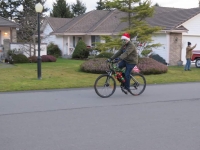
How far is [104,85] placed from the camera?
9047 millimetres

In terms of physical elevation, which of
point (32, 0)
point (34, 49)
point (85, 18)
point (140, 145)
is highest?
point (32, 0)

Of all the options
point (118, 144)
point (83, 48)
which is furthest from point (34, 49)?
point (118, 144)

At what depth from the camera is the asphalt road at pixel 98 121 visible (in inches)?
193

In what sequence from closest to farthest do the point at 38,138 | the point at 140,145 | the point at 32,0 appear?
the point at 140,145
the point at 38,138
the point at 32,0

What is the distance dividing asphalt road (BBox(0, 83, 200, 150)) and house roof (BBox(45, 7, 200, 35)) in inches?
554

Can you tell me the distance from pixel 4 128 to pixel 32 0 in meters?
47.2

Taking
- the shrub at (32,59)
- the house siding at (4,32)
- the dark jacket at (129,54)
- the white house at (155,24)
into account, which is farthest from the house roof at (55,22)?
the dark jacket at (129,54)

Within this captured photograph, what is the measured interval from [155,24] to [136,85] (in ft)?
50.4

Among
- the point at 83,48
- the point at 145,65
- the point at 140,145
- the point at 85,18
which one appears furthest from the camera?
the point at 85,18

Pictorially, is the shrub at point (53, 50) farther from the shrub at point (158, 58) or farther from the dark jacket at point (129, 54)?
the dark jacket at point (129, 54)

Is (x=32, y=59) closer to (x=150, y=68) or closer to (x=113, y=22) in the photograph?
(x=150, y=68)

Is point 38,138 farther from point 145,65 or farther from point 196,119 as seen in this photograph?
point 145,65

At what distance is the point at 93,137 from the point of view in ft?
17.1

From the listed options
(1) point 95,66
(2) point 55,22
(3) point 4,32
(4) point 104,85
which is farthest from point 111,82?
(2) point 55,22
